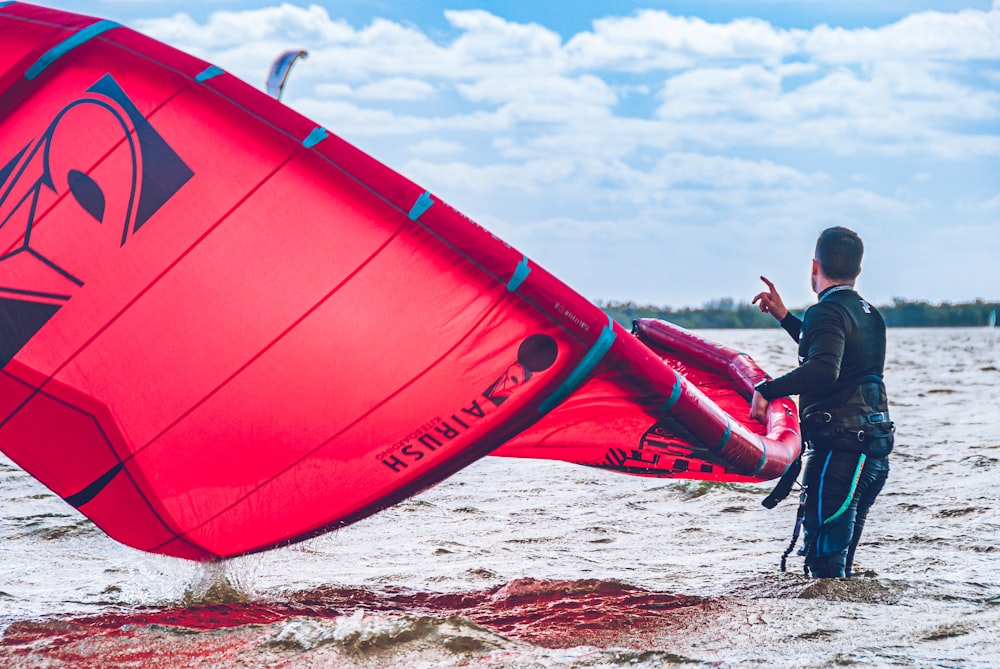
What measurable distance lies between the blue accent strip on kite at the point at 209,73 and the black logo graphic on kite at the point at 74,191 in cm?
26

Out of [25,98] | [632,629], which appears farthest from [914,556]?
[25,98]

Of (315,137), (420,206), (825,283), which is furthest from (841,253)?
(315,137)

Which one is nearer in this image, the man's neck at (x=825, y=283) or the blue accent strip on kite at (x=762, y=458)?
the man's neck at (x=825, y=283)

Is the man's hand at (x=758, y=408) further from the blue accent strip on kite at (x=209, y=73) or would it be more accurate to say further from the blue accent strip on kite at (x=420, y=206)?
the blue accent strip on kite at (x=209, y=73)

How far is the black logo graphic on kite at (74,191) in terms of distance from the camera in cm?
387

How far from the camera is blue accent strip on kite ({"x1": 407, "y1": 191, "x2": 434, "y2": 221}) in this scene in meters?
3.79

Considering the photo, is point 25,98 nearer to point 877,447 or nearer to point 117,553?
point 117,553

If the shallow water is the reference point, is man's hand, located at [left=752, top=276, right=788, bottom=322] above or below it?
above

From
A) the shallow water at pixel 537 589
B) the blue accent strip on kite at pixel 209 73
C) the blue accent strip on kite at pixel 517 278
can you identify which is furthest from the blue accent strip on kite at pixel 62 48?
the shallow water at pixel 537 589

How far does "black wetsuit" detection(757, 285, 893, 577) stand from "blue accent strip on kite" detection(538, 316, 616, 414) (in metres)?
0.87

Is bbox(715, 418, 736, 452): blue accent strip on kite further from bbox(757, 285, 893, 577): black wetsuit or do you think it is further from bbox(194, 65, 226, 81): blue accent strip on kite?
bbox(194, 65, 226, 81): blue accent strip on kite

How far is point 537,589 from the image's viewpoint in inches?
183

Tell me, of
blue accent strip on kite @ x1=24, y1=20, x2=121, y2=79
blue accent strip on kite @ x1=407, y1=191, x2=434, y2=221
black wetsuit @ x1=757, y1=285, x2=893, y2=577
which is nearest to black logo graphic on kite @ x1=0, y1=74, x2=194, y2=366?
blue accent strip on kite @ x1=24, y1=20, x2=121, y2=79

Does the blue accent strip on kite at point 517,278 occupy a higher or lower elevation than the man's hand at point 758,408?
higher
